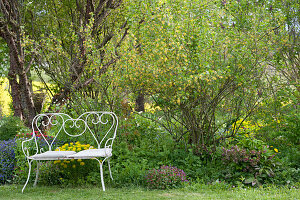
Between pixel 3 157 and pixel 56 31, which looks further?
pixel 56 31

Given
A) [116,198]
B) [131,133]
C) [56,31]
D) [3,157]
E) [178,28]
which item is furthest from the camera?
[56,31]

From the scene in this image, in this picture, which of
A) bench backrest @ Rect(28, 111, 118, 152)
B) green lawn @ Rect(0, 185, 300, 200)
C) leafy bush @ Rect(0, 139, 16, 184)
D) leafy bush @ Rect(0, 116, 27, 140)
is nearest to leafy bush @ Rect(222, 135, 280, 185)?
green lawn @ Rect(0, 185, 300, 200)

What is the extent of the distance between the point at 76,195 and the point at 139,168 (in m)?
1.13

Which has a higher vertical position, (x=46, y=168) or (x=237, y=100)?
(x=237, y=100)

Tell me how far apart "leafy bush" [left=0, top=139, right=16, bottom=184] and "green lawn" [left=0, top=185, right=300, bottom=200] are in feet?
2.65

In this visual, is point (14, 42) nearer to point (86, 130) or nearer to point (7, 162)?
point (86, 130)

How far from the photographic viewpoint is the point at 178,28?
14.9 feet

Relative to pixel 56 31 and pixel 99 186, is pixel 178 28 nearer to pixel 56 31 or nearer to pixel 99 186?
pixel 99 186

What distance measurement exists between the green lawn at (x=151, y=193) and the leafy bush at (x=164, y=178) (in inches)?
5.7

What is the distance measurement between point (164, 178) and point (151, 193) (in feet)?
1.22

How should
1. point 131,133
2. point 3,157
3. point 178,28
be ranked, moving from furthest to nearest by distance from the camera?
1. point 131,133
2. point 3,157
3. point 178,28

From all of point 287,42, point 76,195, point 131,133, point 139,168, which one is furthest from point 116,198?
point 287,42

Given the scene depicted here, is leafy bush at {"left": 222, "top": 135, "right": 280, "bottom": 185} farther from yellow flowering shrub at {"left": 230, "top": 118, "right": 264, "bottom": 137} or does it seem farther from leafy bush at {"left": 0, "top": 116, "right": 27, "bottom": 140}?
leafy bush at {"left": 0, "top": 116, "right": 27, "bottom": 140}

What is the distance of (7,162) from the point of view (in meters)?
5.27
